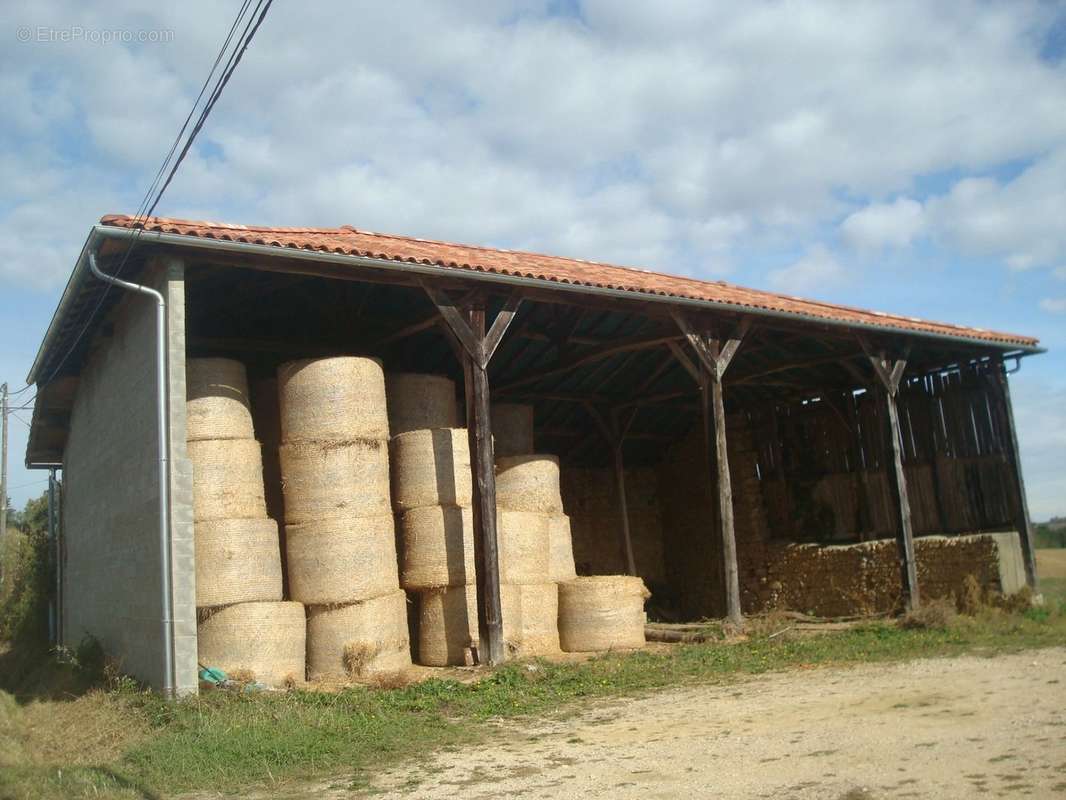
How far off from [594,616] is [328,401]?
12.9ft

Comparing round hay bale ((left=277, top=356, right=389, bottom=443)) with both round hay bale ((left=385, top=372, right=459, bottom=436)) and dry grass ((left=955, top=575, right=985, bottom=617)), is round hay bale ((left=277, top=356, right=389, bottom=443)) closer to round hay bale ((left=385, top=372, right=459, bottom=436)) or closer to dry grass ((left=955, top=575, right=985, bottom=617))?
round hay bale ((left=385, top=372, right=459, bottom=436))

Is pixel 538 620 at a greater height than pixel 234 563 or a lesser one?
lesser

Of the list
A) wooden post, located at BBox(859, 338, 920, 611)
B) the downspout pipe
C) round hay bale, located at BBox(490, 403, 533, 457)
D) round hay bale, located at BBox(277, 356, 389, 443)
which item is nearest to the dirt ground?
the downspout pipe

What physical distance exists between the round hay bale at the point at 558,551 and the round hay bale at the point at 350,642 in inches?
97.1

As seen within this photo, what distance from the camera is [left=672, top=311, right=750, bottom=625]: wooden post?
1202 cm

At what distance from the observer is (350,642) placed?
9195 millimetres

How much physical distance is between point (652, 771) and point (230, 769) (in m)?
2.72

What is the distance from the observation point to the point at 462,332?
33.0ft

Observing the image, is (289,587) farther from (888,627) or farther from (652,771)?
(888,627)

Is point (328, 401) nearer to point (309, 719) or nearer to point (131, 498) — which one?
point (131, 498)

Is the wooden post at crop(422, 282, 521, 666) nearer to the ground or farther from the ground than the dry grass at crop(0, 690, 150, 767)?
farther from the ground

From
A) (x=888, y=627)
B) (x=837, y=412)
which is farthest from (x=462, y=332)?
(x=837, y=412)

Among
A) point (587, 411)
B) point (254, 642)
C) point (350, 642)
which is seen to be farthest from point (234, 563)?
point (587, 411)

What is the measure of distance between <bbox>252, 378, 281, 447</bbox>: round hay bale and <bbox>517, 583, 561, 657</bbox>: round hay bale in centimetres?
314
